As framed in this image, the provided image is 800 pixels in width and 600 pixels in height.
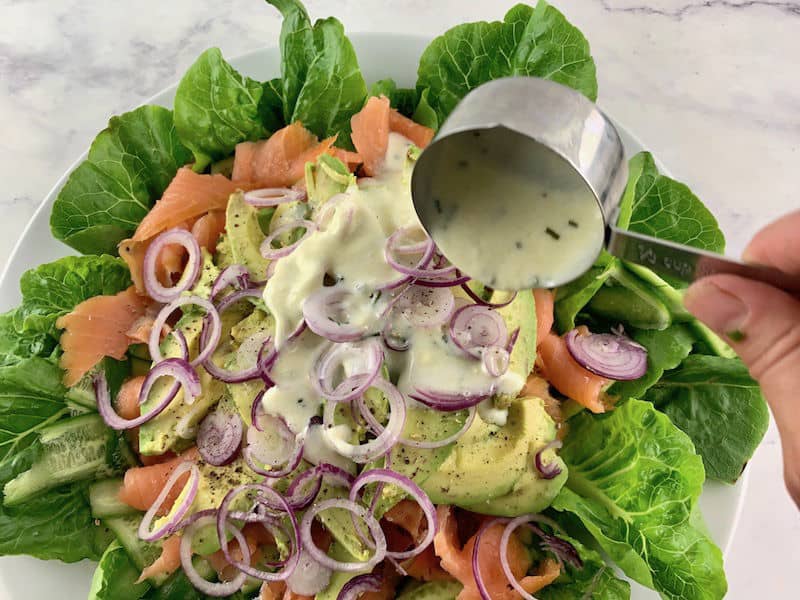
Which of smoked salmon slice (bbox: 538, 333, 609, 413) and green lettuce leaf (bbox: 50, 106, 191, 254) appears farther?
green lettuce leaf (bbox: 50, 106, 191, 254)

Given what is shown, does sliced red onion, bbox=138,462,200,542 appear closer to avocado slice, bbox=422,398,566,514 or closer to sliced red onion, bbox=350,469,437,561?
sliced red onion, bbox=350,469,437,561

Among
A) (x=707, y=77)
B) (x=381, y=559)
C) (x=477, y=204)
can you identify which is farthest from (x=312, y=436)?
(x=707, y=77)

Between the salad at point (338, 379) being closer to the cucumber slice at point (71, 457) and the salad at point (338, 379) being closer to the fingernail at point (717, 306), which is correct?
the cucumber slice at point (71, 457)

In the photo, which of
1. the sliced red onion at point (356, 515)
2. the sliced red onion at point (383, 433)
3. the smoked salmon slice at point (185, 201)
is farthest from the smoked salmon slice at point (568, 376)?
the smoked salmon slice at point (185, 201)

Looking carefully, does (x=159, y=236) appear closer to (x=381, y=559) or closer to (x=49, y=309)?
(x=49, y=309)

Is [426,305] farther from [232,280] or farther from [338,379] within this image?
[232,280]

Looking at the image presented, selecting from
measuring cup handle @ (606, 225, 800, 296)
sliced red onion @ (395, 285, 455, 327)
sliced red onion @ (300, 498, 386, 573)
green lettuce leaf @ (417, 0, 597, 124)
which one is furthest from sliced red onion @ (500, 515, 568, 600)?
green lettuce leaf @ (417, 0, 597, 124)

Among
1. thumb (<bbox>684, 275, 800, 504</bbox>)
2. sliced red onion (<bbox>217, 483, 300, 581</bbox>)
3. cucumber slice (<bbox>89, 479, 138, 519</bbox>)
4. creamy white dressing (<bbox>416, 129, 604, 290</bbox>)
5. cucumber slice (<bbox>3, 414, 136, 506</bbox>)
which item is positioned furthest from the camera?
cucumber slice (<bbox>89, 479, 138, 519</bbox>)

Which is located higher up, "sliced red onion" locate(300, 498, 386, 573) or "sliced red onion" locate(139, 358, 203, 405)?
"sliced red onion" locate(139, 358, 203, 405)
